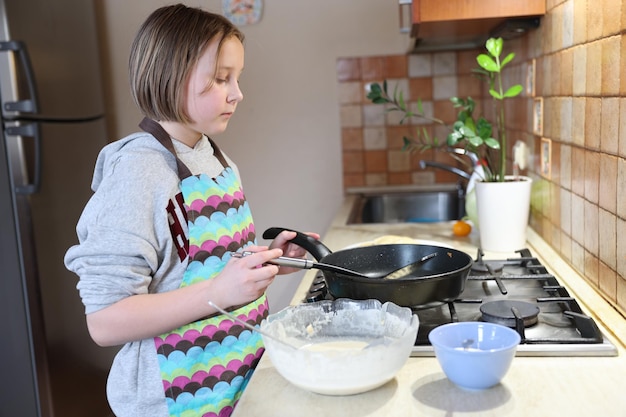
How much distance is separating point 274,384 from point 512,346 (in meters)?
0.32

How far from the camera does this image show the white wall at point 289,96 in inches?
104

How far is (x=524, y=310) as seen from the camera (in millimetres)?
1064

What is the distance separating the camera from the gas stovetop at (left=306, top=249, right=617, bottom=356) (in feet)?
3.14

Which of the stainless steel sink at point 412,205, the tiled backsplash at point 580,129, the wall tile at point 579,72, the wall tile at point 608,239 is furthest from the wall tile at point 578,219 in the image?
the stainless steel sink at point 412,205

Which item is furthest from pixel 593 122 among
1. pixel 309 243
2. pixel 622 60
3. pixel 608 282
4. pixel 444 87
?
pixel 444 87

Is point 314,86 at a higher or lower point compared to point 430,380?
higher

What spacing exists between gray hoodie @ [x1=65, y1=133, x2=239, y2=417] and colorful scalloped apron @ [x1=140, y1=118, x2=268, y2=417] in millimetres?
20

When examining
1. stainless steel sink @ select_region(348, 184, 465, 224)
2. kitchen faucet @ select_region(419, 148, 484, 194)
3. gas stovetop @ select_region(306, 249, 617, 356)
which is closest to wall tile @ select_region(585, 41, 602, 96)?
gas stovetop @ select_region(306, 249, 617, 356)

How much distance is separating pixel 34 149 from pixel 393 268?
56.1 inches

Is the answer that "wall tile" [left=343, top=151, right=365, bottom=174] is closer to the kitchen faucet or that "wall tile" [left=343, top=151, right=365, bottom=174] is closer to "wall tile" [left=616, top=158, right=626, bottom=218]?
the kitchen faucet

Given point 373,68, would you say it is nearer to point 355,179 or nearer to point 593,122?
point 355,179

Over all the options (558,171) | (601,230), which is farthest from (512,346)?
(558,171)

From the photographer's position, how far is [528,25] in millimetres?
1678

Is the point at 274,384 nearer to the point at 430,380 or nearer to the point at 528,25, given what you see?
the point at 430,380
